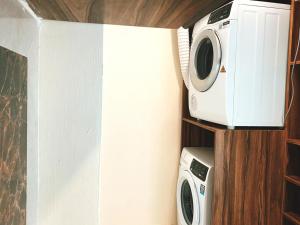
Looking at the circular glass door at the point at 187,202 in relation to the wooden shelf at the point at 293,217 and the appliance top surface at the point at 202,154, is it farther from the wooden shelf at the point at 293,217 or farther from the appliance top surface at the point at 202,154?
Answer: the wooden shelf at the point at 293,217

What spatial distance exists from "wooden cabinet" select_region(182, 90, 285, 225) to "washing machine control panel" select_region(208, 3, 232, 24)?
0.69m

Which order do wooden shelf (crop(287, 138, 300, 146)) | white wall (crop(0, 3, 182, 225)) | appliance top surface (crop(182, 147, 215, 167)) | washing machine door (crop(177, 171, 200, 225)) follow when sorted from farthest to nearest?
washing machine door (crop(177, 171, 200, 225)) < appliance top surface (crop(182, 147, 215, 167)) < wooden shelf (crop(287, 138, 300, 146)) < white wall (crop(0, 3, 182, 225))

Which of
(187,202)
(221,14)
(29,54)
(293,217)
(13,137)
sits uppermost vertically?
(221,14)

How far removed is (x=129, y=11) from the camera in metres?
0.88

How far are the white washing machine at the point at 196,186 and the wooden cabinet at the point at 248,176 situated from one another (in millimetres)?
88

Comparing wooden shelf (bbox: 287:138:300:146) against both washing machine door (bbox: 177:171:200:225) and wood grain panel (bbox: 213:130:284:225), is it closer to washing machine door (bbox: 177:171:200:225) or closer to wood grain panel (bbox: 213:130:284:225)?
wood grain panel (bbox: 213:130:284:225)

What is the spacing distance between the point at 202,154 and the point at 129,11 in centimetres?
155

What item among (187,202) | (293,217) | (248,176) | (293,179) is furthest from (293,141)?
(187,202)

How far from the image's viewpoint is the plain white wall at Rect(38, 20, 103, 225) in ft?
3.72

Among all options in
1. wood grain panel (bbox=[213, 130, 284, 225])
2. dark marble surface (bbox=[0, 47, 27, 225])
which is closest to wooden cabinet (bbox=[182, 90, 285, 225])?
wood grain panel (bbox=[213, 130, 284, 225])

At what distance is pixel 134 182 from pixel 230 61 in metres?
1.48

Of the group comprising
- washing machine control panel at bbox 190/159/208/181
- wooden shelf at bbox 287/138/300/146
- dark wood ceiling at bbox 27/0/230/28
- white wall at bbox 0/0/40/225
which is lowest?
washing machine control panel at bbox 190/159/208/181

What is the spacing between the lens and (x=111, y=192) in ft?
8.61

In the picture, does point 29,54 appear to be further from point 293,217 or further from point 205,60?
point 293,217
